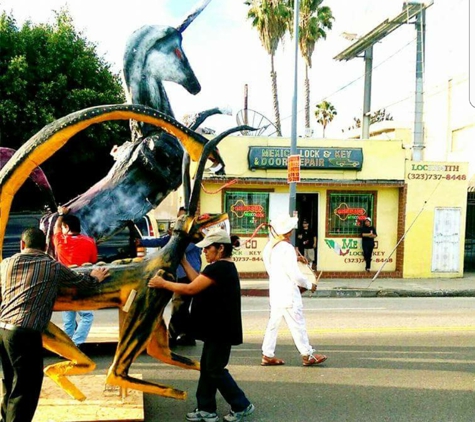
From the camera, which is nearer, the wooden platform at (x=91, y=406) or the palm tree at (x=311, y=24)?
the wooden platform at (x=91, y=406)

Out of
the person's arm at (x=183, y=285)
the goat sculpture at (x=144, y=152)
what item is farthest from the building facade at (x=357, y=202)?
the person's arm at (x=183, y=285)

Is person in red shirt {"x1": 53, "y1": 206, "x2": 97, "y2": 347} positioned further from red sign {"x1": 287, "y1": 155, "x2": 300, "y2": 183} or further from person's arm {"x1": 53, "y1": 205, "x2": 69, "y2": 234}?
red sign {"x1": 287, "y1": 155, "x2": 300, "y2": 183}

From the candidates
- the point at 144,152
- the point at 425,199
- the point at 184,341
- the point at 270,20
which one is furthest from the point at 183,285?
the point at 270,20

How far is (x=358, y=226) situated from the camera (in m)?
15.8

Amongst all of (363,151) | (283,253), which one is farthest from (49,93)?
(283,253)

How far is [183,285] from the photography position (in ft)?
14.7

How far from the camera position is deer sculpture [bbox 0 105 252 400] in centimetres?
429

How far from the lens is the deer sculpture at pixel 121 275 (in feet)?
14.1

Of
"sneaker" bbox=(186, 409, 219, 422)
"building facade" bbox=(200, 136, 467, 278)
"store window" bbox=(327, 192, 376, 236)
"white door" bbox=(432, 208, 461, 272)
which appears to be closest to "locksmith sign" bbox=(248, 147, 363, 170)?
"building facade" bbox=(200, 136, 467, 278)

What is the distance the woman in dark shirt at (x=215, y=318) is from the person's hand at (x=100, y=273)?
0.69 meters

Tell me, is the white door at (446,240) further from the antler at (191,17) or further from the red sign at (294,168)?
the antler at (191,17)

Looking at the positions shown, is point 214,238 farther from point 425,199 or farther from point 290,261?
point 425,199

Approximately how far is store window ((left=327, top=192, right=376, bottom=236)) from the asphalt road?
613 cm

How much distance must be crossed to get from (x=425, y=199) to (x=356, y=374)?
34.3 ft
